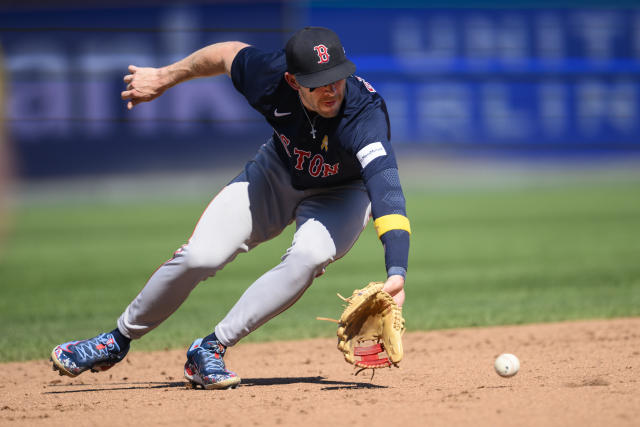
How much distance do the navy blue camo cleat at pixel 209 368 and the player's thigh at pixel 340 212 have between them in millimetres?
653

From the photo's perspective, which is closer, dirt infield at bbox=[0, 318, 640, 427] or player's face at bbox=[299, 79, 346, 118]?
dirt infield at bbox=[0, 318, 640, 427]

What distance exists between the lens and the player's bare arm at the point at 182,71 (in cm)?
382

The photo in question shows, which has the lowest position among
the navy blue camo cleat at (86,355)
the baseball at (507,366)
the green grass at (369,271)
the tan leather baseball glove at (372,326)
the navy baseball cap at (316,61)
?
the green grass at (369,271)

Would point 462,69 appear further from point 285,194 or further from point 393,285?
point 393,285

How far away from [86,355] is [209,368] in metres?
0.59

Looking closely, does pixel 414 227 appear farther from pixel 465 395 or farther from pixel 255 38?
pixel 465 395

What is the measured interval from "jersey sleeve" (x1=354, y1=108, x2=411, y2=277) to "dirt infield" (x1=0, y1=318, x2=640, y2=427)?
574 millimetres

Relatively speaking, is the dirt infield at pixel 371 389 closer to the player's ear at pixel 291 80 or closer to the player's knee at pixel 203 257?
the player's knee at pixel 203 257

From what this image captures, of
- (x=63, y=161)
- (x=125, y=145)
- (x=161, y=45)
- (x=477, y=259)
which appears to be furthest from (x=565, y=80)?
(x=63, y=161)

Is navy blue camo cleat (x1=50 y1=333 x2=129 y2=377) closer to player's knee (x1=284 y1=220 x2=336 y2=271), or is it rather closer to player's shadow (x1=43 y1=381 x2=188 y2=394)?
player's shadow (x1=43 y1=381 x2=188 y2=394)

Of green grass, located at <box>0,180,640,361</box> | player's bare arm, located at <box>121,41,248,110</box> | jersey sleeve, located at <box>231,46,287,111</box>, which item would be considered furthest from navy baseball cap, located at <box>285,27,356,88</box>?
green grass, located at <box>0,180,640,361</box>

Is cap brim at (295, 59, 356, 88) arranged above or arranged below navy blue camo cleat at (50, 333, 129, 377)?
above

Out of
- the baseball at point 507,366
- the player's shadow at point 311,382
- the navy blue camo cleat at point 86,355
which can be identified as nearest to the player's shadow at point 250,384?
the player's shadow at point 311,382

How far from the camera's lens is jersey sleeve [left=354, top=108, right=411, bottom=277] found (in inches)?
123
